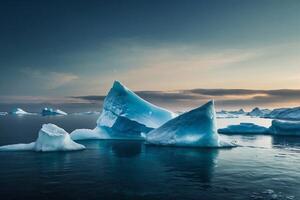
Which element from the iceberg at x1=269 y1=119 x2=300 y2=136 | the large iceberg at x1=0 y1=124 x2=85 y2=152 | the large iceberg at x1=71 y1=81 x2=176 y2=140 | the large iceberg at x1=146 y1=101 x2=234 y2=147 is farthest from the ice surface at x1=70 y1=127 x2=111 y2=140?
the iceberg at x1=269 y1=119 x2=300 y2=136

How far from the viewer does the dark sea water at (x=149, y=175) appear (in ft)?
48.8

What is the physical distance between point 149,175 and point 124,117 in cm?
1929

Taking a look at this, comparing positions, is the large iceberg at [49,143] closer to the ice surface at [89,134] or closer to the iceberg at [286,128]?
the ice surface at [89,134]

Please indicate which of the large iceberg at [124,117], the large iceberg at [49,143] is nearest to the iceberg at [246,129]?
the large iceberg at [124,117]

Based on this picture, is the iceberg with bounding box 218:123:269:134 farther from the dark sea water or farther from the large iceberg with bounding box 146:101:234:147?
the dark sea water

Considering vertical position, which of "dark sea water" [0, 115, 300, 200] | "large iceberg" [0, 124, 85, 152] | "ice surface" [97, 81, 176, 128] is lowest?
"dark sea water" [0, 115, 300, 200]

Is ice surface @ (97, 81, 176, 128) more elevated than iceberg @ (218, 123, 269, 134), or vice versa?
ice surface @ (97, 81, 176, 128)

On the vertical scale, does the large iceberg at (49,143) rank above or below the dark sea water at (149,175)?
above

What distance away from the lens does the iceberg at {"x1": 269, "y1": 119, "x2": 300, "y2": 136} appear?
153 ft

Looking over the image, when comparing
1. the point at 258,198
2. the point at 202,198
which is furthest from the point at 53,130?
the point at 258,198

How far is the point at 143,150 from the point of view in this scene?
98.2ft

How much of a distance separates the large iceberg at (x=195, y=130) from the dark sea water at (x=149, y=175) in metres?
3.21

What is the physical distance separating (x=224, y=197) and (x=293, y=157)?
15577mm

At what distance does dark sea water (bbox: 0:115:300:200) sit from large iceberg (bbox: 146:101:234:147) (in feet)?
10.5
